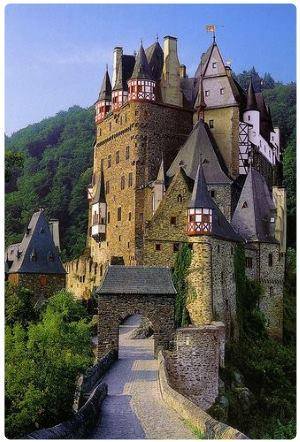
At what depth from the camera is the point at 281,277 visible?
43.7 metres

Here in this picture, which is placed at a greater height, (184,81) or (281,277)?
(184,81)

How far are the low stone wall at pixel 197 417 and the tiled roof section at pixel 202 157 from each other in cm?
2385

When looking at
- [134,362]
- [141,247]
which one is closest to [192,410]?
[134,362]

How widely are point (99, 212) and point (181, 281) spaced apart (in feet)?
51.8

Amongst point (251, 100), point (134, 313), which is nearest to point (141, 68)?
point (251, 100)

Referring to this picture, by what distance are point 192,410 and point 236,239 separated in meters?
23.5

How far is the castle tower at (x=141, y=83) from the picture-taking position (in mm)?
50594

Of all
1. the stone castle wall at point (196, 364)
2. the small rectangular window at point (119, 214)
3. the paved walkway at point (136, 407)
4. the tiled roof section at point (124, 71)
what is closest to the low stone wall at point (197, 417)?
the paved walkway at point (136, 407)

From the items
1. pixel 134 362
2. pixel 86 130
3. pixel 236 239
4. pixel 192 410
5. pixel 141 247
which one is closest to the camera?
pixel 192 410

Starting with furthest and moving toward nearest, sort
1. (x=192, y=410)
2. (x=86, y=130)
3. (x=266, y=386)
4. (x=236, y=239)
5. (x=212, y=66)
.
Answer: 1. (x=86, y=130)
2. (x=212, y=66)
3. (x=236, y=239)
4. (x=266, y=386)
5. (x=192, y=410)

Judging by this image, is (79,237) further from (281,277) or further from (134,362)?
(134,362)

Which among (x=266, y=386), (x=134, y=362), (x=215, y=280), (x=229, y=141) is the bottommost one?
(x=266, y=386)

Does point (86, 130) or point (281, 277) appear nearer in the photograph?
point (281, 277)

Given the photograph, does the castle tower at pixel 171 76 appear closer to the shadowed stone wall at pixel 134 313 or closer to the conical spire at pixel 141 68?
the conical spire at pixel 141 68
